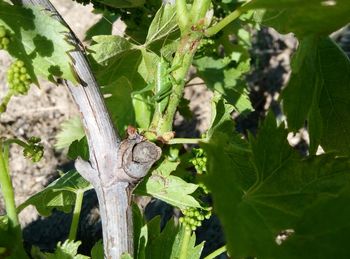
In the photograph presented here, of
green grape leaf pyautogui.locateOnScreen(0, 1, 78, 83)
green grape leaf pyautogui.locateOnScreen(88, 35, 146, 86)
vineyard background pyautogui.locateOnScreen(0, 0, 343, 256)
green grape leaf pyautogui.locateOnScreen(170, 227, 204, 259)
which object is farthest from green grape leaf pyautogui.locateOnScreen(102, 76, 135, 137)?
vineyard background pyautogui.locateOnScreen(0, 0, 343, 256)

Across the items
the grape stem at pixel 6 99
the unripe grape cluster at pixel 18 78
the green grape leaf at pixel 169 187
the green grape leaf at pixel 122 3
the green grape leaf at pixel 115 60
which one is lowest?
the green grape leaf at pixel 169 187

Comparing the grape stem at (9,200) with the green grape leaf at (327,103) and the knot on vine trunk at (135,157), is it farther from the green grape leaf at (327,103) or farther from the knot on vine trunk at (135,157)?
the green grape leaf at (327,103)

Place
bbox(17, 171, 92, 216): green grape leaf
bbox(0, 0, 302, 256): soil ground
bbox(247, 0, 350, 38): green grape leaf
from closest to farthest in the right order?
1. bbox(247, 0, 350, 38): green grape leaf
2. bbox(17, 171, 92, 216): green grape leaf
3. bbox(0, 0, 302, 256): soil ground

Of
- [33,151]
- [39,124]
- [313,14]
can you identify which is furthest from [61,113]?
[313,14]

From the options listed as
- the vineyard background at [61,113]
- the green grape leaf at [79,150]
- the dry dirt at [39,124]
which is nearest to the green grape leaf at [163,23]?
the green grape leaf at [79,150]

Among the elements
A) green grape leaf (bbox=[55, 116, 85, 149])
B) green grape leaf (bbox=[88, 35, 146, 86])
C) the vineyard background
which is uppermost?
green grape leaf (bbox=[88, 35, 146, 86])

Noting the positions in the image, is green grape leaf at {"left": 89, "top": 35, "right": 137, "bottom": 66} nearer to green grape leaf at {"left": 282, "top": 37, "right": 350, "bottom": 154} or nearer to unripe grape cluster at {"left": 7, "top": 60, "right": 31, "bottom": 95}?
unripe grape cluster at {"left": 7, "top": 60, "right": 31, "bottom": 95}

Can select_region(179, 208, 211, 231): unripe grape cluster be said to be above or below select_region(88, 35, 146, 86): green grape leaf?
below
